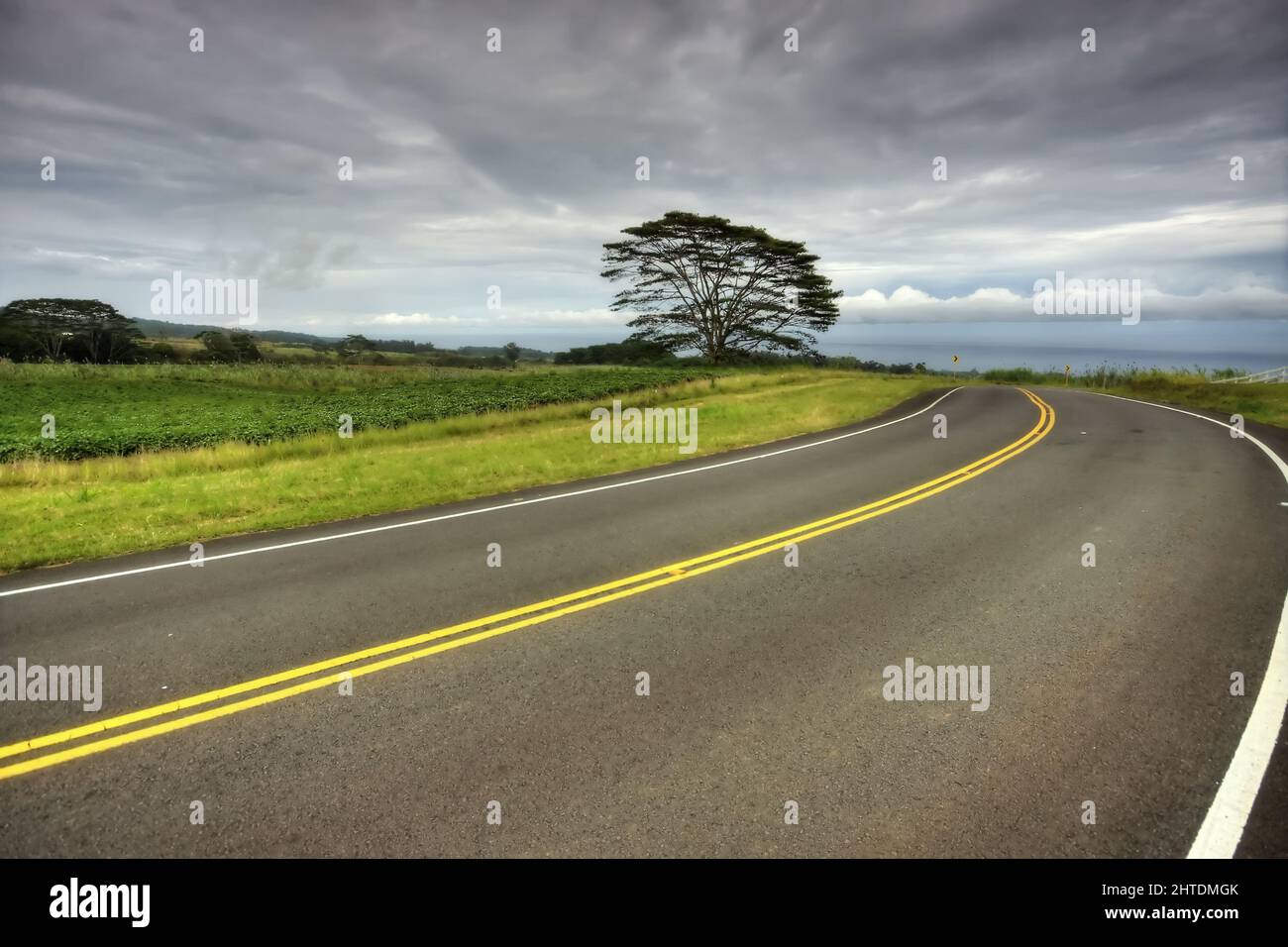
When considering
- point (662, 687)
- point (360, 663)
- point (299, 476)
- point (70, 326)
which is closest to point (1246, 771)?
point (662, 687)

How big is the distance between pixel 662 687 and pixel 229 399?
40.3 meters

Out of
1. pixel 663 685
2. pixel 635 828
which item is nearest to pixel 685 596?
pixel 663 685

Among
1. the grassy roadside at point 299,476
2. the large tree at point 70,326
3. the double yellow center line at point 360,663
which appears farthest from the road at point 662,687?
the large tree at point 70,326

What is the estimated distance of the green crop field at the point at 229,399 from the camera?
61.6 feet

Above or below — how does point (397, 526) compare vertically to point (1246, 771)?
above

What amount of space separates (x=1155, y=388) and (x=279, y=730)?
38620 millimetres

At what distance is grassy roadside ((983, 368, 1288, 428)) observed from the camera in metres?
21.7

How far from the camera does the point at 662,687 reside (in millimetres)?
4820

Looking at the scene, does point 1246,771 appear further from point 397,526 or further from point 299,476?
point 299,476

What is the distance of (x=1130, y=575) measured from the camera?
693 centimetres

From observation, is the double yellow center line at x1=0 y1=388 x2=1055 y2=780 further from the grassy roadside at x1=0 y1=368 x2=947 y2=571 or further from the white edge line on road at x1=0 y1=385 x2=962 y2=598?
the grassy roadside at x1=0 y1=368 x2=947 y2=571

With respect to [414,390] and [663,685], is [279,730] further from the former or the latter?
[414,390]

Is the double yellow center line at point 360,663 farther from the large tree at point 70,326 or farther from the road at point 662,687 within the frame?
the large tree at point 70,326

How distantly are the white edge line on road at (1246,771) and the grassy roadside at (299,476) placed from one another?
10555 millimetres
